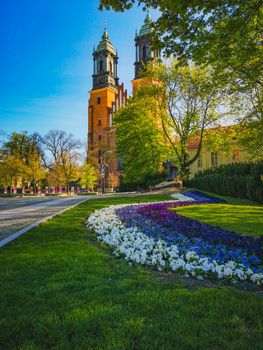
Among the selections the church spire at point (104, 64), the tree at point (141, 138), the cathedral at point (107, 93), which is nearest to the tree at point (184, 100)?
the tree at point (141, 138)

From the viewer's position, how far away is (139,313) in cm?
251

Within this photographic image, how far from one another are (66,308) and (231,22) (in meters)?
5.98

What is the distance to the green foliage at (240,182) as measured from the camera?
1480 cm

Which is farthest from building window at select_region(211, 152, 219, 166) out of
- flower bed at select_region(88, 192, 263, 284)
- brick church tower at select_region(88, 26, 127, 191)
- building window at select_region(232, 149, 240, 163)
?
flower bed at select_region(88, 192, 263, 284)

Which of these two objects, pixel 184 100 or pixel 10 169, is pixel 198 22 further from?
pixel 10 169

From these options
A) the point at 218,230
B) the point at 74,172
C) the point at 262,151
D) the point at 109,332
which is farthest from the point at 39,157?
the point at 109,332

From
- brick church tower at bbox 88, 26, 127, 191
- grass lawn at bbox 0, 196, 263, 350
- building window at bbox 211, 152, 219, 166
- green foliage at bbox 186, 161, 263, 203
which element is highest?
brick church tower at bbox 88, 26, 127, 191

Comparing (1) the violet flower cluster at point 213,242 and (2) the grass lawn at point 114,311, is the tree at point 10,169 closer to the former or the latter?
(1) the violet flower cluster at point 213,242

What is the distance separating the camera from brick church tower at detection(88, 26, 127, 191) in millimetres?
71494

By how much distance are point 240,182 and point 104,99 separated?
6339 centimetres

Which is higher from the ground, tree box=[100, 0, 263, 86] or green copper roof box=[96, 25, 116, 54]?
green copper roof box=[96, 25, 116, 54]

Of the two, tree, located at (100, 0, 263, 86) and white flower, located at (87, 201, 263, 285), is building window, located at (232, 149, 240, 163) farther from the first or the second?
white flower, located at (87, 201, 263, 285)

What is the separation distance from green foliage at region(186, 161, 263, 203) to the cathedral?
4400cm

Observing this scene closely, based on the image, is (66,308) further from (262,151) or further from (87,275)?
(262,151)
